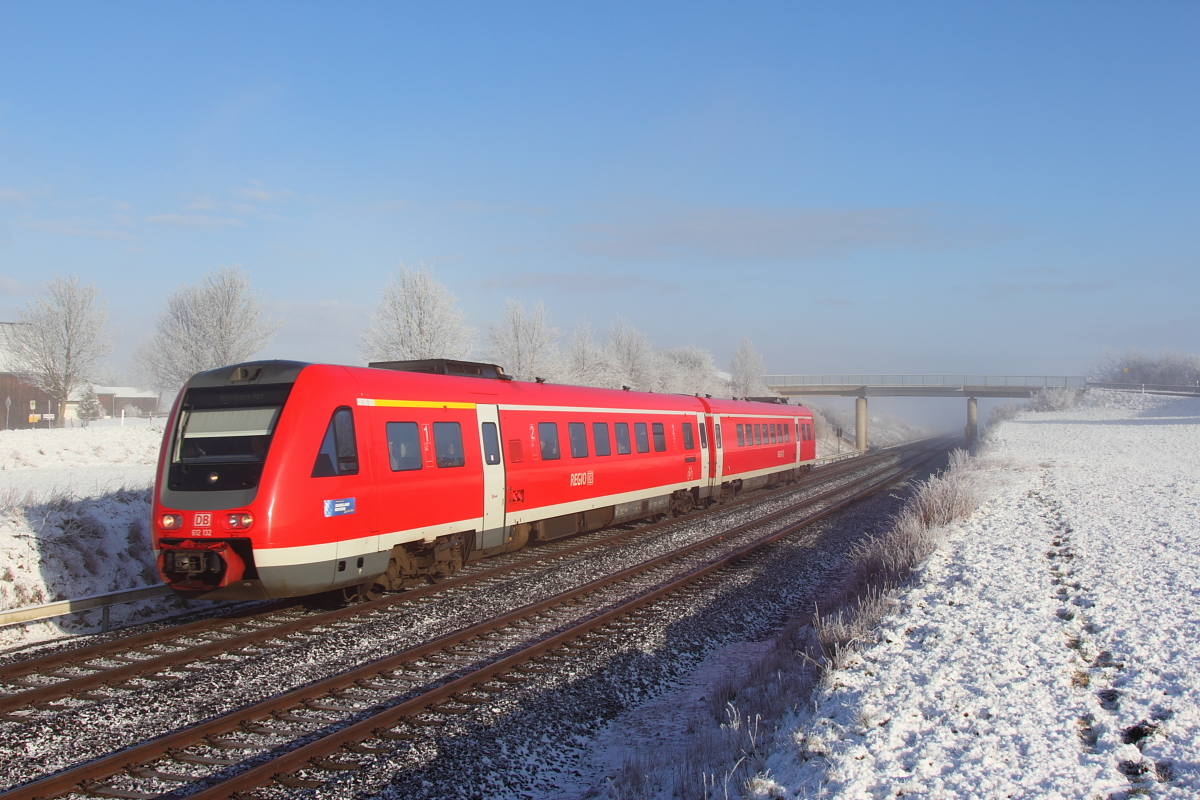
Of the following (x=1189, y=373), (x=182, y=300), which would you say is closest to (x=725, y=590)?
(x=182, y=300)

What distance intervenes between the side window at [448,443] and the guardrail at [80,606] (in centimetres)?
356

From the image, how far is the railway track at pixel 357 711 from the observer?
200 inches

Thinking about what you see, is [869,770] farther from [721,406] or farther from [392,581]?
[721,406]

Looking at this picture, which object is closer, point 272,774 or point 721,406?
point 272,774

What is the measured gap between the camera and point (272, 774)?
511 cm

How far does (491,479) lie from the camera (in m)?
11.4

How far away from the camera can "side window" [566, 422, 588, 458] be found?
1373 centimetres

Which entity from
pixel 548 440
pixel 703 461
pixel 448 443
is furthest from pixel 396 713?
pixel 703 461

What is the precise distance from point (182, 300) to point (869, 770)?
4157 cm

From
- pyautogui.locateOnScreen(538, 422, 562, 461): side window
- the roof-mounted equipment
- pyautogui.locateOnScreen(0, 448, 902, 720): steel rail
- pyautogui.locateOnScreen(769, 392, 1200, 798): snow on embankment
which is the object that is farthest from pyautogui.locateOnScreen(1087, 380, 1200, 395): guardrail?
pyautogui.locateOnScreen(0, 448, 902, 720): steel rail

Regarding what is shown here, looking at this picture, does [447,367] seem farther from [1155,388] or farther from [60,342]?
[1155,388]

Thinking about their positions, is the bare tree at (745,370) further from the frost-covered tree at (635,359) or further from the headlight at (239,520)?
the headlight at (239,520)

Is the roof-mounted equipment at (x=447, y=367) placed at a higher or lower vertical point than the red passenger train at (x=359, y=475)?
higher

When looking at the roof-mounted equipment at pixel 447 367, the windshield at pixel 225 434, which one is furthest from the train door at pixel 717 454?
the windshield at pixel 225 434
